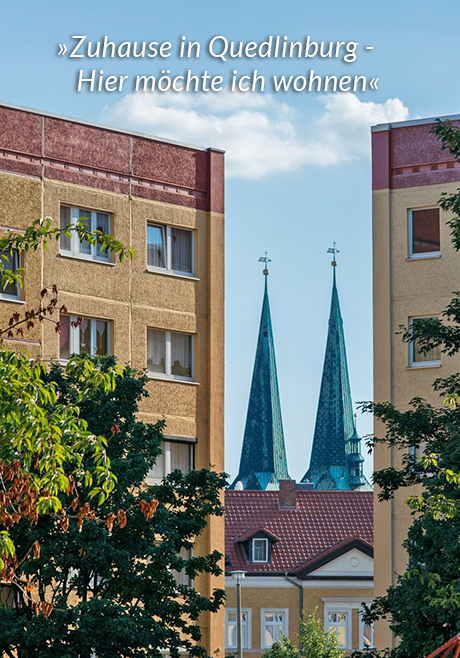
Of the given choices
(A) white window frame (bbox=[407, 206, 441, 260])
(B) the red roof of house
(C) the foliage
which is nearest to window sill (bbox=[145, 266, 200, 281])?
(A) white window frame (bbox=[407, 206, 441, 260])

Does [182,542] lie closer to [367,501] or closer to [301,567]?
[301,567]

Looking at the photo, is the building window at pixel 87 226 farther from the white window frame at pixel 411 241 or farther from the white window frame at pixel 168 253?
the white window frame at pixel 411 241

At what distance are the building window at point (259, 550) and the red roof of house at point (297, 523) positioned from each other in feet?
1.22

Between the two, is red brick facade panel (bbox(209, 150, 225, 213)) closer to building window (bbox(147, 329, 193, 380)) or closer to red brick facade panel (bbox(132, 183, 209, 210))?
red brick facade panel (bbox(132, 183, 209, 210))

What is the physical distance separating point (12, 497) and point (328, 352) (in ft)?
483

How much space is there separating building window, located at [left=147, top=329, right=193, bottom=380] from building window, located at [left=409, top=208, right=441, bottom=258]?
285 inches

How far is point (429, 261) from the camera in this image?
144 ft

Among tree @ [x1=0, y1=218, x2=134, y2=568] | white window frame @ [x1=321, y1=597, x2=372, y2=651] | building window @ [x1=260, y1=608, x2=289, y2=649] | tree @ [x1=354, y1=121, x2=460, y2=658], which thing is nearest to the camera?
tree @ [x1=0, y1=218, x2=134, y2=568]

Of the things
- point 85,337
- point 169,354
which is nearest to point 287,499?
point 169,354

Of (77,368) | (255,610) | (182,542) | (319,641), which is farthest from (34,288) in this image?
(255,610)

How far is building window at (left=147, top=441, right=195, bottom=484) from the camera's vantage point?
42062mm

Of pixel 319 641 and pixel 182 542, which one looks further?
pixel 319 641

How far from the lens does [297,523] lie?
80.6 meters

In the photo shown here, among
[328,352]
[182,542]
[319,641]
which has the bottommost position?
[319,641]
